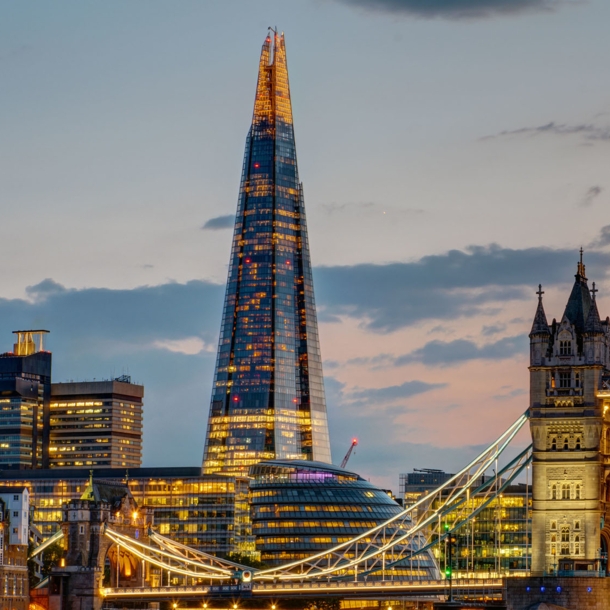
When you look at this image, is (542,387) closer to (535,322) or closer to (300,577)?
(535,322)

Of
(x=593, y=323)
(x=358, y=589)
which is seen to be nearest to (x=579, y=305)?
(x=593, y=323)

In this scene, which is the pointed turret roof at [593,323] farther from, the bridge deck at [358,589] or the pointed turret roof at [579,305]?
the bridge deck at [358,589]

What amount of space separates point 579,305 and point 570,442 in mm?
13447

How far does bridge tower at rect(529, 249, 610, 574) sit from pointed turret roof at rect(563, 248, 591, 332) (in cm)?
20

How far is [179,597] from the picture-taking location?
19700 centimetres

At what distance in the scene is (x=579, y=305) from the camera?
7269 inches

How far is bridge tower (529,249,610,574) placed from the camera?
179 m

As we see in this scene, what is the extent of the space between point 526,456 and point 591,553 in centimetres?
1517

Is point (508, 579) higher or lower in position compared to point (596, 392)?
lower

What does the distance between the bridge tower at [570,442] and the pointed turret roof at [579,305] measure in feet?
0.66

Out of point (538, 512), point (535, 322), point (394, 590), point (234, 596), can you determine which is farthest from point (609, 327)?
point (234, 596)

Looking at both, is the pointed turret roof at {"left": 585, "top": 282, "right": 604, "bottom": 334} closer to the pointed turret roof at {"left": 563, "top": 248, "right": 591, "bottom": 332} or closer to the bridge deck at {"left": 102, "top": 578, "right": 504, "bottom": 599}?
the pointed turret roof at {"left": 563, "top": 248, "right": 591, "bottom": 332}

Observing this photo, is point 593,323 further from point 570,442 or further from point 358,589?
point 358,589

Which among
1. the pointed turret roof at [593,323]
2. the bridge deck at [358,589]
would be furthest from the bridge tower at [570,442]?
the bridge deck at [358,589]
